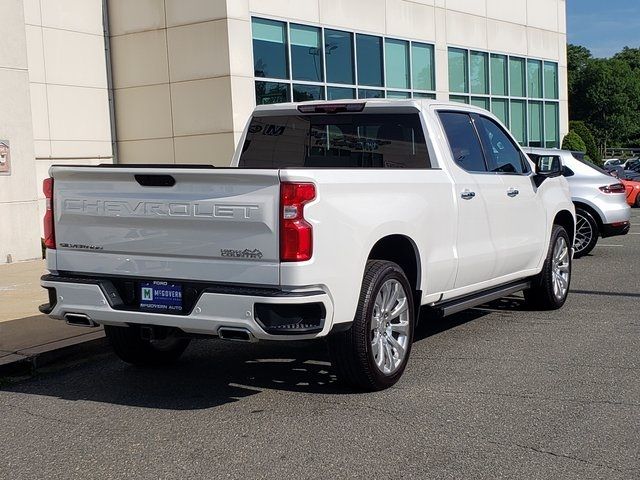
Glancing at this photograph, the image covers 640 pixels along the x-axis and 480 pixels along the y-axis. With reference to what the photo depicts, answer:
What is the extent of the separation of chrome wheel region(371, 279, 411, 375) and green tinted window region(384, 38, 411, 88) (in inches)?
665

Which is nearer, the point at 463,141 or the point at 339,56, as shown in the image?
the point at 463,141

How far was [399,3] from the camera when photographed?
75.6 ft

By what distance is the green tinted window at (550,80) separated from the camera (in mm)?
30125

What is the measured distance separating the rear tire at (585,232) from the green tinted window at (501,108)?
13867 mm

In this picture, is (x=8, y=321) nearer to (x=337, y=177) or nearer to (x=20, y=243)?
(x=337, y=177)

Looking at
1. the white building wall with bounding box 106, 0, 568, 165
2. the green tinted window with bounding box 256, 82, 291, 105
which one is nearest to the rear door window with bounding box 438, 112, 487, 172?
the white building wall with bounding box 106, 0, 568, 165

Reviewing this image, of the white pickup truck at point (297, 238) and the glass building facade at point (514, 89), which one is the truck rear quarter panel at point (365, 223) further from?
the glass building facade at point (514, 89)

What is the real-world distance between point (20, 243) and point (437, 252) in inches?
371

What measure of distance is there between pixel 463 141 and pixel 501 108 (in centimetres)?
2061

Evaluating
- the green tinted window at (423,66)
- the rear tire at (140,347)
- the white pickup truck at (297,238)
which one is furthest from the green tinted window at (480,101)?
the rear tire at (140,347)

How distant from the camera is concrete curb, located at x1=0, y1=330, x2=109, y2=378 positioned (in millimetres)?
7047

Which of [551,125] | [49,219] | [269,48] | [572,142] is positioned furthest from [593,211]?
[572,142]

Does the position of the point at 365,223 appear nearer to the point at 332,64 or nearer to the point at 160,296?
the point at 160,296

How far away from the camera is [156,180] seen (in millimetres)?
5684
